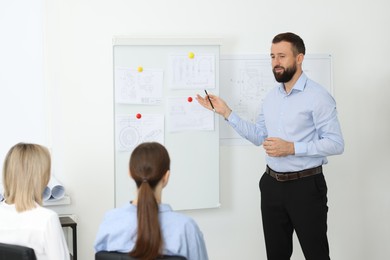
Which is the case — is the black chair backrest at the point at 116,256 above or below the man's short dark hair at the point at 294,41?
below

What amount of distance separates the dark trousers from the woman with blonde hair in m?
1.33

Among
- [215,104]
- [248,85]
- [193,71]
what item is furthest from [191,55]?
[248,85]

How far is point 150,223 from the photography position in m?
1.89

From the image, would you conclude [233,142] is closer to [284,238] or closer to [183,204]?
[183,204]

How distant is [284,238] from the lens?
128 inches

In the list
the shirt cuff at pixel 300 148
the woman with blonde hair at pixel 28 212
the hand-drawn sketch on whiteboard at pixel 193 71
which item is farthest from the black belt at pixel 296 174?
the woman with blonde hair at pixel 28 212

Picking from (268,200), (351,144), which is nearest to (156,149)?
(268,200)

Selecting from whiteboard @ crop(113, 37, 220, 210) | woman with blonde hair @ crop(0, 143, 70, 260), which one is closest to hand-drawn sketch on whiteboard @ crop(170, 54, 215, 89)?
whiteboard @ crop(113, 37, 220, 210)

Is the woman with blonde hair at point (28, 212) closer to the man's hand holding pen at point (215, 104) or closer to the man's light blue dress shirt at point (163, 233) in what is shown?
the man's light blue dress shirt at point (163, 233)

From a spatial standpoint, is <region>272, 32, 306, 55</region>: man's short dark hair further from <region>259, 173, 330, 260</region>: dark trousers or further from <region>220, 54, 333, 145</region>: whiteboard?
<region>259, 173, 330, 260</region>: dark trousers

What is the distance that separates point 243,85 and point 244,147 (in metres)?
0.42

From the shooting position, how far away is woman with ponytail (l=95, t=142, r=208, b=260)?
6.19ft

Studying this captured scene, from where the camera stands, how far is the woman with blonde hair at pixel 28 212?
2209 mm

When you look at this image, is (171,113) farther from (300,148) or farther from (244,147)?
(300,148)
